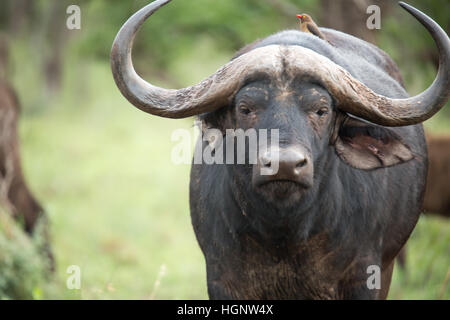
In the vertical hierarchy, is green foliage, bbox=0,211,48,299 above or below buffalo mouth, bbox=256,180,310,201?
below

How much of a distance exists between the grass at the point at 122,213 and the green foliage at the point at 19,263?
205 mm

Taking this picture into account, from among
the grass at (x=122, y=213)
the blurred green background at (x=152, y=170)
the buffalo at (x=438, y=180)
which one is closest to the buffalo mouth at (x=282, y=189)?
the grass at (x=122, y=213)

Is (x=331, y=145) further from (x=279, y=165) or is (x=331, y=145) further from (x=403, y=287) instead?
(x=403, y=287)

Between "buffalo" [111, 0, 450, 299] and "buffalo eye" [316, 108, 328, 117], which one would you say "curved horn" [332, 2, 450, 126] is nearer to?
"buffalo" [111, 0, 450, 299]

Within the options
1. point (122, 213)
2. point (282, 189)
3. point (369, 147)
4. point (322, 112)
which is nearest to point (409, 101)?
point (369, 147)

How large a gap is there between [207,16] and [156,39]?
107 centimetres

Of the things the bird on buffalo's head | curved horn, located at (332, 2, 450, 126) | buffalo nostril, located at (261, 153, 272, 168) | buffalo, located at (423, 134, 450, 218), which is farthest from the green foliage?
buffalo, located at (423, 134, 450, 218)

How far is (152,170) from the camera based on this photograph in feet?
48.9

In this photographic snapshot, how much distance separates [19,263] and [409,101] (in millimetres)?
4487

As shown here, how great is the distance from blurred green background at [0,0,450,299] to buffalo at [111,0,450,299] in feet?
2.86

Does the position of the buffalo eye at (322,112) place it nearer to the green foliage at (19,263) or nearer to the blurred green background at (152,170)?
the blurred green background at (152,170)

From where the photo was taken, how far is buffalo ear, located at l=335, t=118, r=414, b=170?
374cm

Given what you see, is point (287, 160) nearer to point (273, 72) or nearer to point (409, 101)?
point (273, 72)

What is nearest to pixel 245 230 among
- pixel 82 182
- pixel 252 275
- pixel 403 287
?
pixel 252 275
